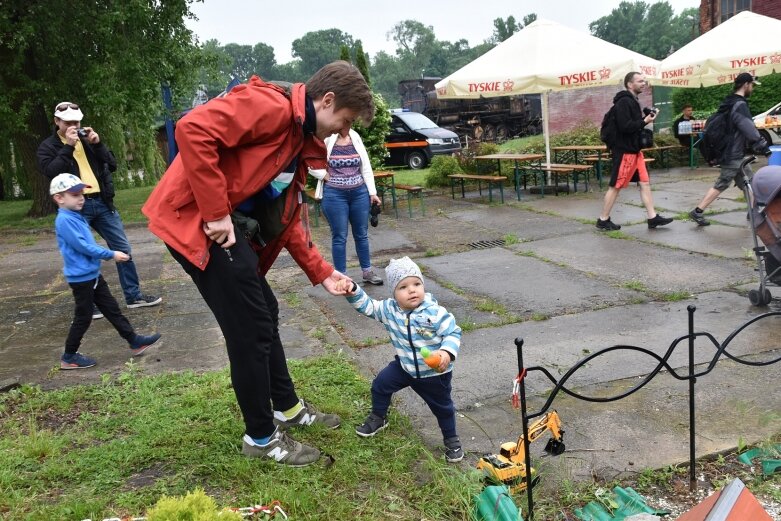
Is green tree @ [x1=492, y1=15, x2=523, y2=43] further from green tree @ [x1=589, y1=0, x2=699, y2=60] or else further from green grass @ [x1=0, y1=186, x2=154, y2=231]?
green grass @ [x1=0, y1=186, x2=154, y2=231]

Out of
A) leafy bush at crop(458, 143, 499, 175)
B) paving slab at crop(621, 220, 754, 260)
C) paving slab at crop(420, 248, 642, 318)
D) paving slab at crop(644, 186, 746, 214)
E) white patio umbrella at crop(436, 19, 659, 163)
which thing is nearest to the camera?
paving slab at crop(420, 248, 642, 318)

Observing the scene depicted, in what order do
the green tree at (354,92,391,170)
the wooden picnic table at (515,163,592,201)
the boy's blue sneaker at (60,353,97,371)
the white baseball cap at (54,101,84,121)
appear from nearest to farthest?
the boy's blue sneaker at (60,353,97,371) < the white baseball cap at (54,101,84,121) < the wooden picnic table at (515,163,592,201) < the green tree at (354,92,391,170)

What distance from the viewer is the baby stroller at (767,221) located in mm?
4832

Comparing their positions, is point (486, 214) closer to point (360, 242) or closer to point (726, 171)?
point (726, 171)

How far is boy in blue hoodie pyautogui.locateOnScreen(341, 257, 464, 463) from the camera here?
310 centimetres

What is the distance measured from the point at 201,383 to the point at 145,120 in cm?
986

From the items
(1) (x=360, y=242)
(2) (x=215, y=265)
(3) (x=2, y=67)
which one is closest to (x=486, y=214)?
(1) (x=360, y=242)

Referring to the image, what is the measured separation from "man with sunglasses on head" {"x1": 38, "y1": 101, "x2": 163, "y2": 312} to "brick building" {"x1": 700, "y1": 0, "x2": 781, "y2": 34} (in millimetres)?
27396

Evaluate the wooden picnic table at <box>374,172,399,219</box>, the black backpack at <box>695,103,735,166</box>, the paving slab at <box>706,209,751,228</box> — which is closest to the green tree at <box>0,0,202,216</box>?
the wooden picnic table at <box>374,172,399,219</box>

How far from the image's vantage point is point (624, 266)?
22.4ft

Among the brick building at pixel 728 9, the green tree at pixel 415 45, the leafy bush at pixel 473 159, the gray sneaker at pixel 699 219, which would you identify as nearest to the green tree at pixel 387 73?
the green tree at pixel 415 45

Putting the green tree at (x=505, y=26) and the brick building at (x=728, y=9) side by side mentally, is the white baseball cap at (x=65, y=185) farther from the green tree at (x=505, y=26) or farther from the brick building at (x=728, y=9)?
the green tree at (x=505, y=26)

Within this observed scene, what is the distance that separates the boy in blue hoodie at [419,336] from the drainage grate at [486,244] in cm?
526

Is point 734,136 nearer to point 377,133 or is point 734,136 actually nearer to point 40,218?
point 377,133
